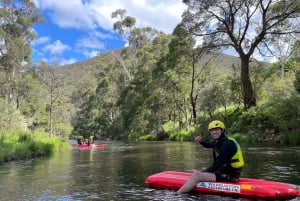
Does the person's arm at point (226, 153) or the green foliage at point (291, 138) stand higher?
the green foliage at point (291, 138)

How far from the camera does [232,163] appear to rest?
8773 millimetres

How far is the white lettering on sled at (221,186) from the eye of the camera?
8.52 m

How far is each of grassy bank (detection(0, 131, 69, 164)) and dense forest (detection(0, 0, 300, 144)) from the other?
2592 millimetres

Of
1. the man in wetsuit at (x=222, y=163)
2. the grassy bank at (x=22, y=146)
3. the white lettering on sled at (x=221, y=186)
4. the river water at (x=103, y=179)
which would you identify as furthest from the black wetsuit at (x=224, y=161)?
the grassy bank at (x=22, y=146)

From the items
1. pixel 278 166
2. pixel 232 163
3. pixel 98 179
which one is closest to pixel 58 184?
pixel 98 179

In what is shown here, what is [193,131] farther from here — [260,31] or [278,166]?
[278,166]

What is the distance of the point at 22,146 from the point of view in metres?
19.0

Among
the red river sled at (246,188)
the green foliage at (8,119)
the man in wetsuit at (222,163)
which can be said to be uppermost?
the green foliage at (8,119)

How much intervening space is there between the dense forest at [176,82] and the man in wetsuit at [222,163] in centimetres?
1541

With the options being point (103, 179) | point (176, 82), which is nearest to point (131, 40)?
point (176, 82)

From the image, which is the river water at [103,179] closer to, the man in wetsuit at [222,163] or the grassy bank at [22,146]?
the man in wetsuit at [222,163]

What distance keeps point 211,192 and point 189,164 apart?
590cm

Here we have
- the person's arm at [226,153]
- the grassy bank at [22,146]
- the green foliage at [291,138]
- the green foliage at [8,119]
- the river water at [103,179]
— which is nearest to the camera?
the person's arm at [226,153]

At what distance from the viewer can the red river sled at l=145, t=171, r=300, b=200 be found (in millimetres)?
8109
